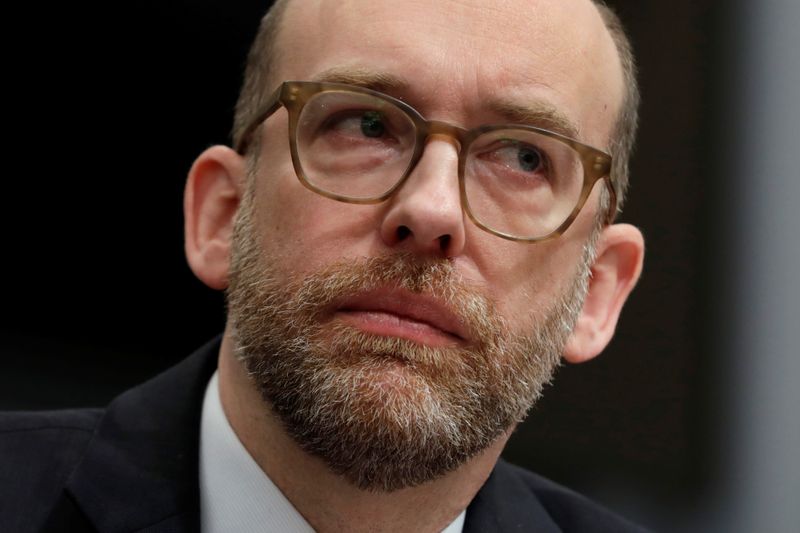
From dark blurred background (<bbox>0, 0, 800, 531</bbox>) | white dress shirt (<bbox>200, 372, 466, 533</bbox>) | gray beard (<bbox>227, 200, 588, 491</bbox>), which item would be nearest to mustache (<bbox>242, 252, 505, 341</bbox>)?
gray beard (<bbox>227, 200, 588, 491</bbox>)

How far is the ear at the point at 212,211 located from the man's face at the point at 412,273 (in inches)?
5.3

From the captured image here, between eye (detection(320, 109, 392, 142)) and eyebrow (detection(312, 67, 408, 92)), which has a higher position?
eyebrow (detection(312, 67, 408, 92))

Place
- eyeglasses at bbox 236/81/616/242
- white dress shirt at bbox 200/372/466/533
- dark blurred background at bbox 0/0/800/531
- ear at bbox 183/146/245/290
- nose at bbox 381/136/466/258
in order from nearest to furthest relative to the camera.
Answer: nose at bbox 381/136/466/258 < eyeglasses at bbox 236/81/616/242 < white dress shirt at bbox 200/372/466/533 < ear at bbox 183/146/245/290 < dark blurred background at bbox 0/0/800/531

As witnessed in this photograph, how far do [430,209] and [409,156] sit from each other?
0.17 meters

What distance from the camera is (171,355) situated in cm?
381

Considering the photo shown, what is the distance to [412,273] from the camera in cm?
186

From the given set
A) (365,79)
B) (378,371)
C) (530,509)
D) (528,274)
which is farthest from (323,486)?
(365,79)

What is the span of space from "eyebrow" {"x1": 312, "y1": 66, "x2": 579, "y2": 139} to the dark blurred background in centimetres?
177

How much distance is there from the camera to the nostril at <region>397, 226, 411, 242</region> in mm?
1868

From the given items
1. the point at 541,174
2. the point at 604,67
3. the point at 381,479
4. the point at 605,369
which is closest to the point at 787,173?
the point at 605,369

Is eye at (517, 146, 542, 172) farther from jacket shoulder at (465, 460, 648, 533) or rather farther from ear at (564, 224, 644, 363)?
jacket shoulder at (465, 460, 648, 533)

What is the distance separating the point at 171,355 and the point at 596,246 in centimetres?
200

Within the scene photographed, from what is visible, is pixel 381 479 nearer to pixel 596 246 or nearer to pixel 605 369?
pixel 596 246

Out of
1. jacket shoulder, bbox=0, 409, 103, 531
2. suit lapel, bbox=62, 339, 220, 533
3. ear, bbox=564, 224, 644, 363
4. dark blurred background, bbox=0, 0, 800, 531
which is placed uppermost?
ear, bbox=564, 224, 644, 363
